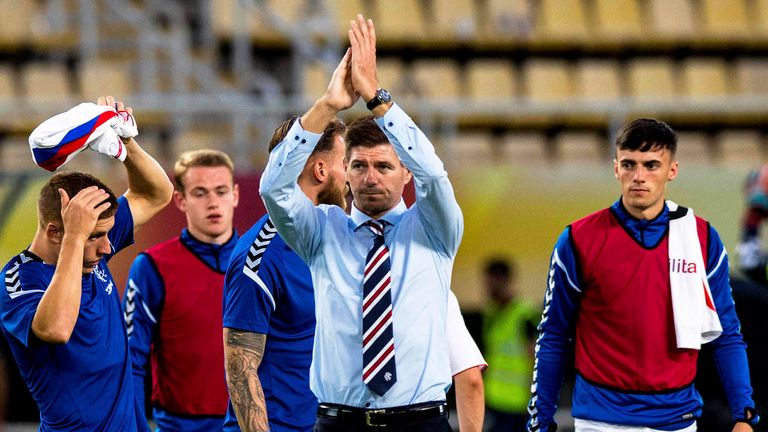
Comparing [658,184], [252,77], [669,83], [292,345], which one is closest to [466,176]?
[252,77]

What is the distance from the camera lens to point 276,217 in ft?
13.6

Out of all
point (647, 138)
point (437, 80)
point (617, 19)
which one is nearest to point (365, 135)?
point (647, 138)

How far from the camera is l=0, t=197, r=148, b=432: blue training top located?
431 cm

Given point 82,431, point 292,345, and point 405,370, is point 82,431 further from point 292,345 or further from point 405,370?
point 405,370

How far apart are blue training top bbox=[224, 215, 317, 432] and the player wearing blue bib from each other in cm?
47

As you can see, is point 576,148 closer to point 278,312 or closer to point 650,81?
point 650,81

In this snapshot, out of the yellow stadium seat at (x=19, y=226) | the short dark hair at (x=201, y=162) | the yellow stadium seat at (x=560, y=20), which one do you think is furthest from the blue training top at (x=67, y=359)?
the yellow stadium seat at (x=560, y=20)

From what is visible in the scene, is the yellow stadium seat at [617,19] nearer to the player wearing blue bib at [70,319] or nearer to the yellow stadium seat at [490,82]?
the yellow stadium seat at [490,82]

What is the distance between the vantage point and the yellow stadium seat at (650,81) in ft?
51.6

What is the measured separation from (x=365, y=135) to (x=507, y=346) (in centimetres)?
569

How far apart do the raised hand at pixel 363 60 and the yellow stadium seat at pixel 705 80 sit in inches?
486

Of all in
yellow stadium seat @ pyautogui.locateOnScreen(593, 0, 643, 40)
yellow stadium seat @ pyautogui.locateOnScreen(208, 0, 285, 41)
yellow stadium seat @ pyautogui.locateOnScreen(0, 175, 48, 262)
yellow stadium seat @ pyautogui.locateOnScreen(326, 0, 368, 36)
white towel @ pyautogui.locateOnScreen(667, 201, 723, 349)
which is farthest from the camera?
yellow stadium seat @ pyautogui.locateOnScreen(593, 0, 643, 40)

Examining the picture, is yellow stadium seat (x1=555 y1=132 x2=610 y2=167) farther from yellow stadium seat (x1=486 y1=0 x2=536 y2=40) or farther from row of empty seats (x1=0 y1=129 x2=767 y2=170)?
yellow stadium seat (x1=486 y1=0 x2=536 y2=40)

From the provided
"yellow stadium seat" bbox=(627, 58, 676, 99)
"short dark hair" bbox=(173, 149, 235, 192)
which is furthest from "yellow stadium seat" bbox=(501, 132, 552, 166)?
"short dark hair" bbox=(173, 149, 235, 192)
